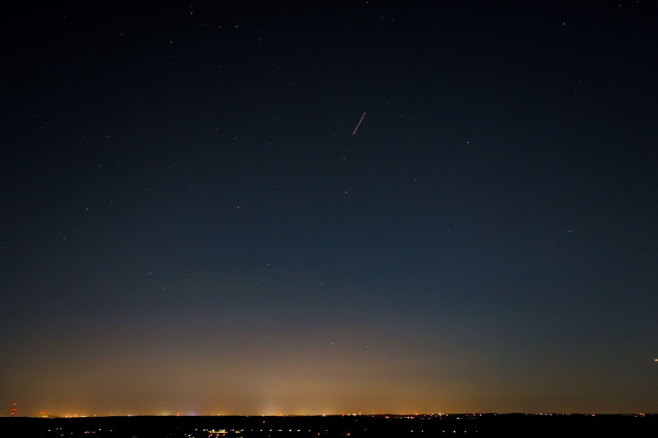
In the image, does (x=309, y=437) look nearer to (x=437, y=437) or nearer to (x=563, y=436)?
(x=437, y=437)

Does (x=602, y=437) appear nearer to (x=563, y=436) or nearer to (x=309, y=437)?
(x=563, y=436)

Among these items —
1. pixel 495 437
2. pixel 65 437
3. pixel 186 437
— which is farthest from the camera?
pixel 495 437

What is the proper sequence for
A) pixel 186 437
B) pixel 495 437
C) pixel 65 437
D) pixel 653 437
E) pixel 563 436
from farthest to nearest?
1. pixel 563 436
2. pixel 495 437
3. pixel 186 437
4. pixel 65 437
5. pixel 653 437

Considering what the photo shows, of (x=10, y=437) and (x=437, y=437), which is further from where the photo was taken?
(x=437, y=437)

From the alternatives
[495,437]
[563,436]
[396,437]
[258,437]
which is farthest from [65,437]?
[563,436]

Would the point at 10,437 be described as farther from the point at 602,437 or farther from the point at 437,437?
the point at 602,437

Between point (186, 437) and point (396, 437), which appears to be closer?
point (186, 437)

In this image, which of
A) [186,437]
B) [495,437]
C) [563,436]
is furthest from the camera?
[563,436]

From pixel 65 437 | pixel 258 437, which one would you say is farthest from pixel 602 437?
pixel 65 437

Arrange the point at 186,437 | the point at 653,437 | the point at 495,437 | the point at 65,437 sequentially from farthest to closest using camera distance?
the point at 495,437 < the point at 186,437 < the point at 65,437 < the point at 653,437
